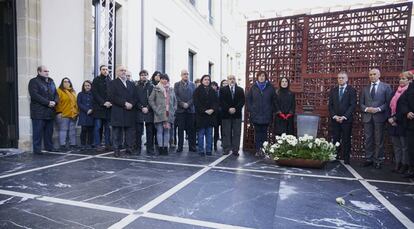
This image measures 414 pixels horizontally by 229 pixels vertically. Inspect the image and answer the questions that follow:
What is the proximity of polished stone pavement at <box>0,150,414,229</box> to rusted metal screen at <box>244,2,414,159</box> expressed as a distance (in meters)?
1.78

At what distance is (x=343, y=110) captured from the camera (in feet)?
20.1

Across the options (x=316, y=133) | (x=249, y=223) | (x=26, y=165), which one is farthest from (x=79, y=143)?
(x=249, y=223)

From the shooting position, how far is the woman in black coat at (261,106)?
22.1 ft

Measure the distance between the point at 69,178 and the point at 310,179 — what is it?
3530 mm

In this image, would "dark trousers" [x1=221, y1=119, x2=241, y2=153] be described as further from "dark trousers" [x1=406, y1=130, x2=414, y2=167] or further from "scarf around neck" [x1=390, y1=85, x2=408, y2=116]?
"dark trousers" [x1=406, y1=130, x2=414, y2=167]

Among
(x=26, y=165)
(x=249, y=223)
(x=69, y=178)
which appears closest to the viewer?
(x=249, y=223)

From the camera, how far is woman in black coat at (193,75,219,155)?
6715 mm

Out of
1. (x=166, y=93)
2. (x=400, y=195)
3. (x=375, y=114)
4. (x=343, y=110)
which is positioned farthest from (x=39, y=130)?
(x=375, y=114)

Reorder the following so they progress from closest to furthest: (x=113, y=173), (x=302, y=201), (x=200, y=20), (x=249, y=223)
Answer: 1. (x=249, y=223)
2. (x=302, y=201)
3. (x=113, y=173)
4. (x=200, y=20)

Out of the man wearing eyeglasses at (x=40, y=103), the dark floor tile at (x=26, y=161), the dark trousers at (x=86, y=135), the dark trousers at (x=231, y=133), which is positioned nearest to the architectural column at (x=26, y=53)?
the man wearing eyeglasses at (x=40, y=103)

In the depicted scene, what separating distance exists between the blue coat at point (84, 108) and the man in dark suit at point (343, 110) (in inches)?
198

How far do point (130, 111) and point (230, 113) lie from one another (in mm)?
2078

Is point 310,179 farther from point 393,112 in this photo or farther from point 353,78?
point 353,78

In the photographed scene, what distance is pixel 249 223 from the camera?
9.96ft
